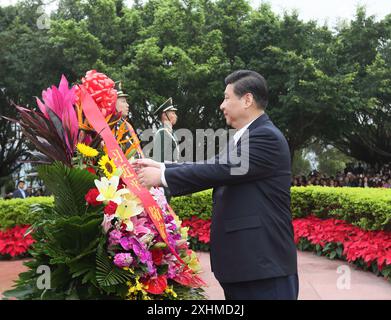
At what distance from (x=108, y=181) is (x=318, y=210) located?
5.55m

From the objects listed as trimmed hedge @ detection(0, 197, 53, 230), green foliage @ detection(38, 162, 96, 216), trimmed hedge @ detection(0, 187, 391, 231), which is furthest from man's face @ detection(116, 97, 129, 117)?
trimmed hedge @ detection(0, 197, 53, 230)

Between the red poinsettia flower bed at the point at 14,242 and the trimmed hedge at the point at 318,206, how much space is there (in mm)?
123

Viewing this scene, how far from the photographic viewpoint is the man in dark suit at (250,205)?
2.37m

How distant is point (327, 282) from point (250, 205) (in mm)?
3524

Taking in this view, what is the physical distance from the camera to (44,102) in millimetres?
3062

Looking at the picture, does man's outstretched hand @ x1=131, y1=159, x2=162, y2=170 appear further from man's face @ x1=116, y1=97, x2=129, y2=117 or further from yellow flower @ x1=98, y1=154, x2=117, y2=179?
man's face @ x1=116, y1=97, x2=129, y2=117

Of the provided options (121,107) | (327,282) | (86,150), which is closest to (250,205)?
(86,150)

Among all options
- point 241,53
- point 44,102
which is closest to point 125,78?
point 241,53

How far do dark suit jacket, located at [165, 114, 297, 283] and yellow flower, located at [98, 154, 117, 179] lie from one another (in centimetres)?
54

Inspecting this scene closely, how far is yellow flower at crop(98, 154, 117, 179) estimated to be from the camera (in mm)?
2900

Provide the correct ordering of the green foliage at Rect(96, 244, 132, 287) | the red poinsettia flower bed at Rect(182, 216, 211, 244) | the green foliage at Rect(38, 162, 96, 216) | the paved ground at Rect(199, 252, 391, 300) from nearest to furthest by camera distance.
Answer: the green foliage at Rect(96, 244, 132, 287)
the green foliage at Rect(38, 162, 96, 216)
the paved ground at Rect(199, 252, 391, 300)
the red poinsettia flower bed at Rect(182, 216, 211, 244)

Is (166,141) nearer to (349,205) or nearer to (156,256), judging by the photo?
(349,205)

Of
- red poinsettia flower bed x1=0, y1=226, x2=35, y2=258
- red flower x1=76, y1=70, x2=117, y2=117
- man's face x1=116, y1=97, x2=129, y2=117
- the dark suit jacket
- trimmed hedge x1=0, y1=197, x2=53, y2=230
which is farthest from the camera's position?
trimmed hedge x1=0, y1=197, x2=53, y2=230
